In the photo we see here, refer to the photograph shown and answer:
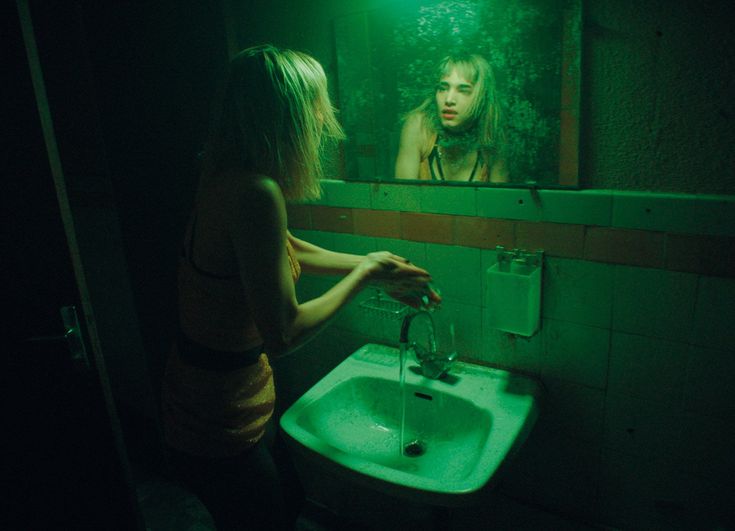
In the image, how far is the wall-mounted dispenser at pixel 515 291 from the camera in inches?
52.9

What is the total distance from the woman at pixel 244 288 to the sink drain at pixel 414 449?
1.31 feet

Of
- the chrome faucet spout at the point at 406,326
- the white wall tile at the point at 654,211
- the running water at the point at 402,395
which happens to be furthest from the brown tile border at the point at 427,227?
the white wall tile at the point at 654,211

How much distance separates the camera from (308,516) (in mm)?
2078

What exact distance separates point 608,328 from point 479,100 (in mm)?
664

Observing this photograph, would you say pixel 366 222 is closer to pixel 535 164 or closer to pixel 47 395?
pixel 535 164

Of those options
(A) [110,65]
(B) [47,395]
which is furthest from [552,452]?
(A) [110,65]

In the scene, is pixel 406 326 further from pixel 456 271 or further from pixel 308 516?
pixel 308 516

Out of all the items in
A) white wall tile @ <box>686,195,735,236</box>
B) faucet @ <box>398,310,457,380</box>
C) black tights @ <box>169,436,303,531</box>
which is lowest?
black tights @ <box>169,436,303,531</box>

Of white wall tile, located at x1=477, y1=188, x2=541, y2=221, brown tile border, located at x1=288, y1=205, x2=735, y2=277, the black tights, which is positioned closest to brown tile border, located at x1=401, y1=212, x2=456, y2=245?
brown tile border, located at x1=288, y1=205, x2=735, y2=277

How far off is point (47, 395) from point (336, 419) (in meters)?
0.75

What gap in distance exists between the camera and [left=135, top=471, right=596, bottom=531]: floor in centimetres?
160

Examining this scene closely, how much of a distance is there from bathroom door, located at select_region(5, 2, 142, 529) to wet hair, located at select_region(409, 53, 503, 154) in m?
0.96

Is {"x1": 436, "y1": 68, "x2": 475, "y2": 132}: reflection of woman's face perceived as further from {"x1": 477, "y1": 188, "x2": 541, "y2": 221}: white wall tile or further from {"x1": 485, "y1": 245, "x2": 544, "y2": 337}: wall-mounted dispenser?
{"x1": 485, "y1": 245, "x2": 544, "y2": 337}: wall-mounted dispenser

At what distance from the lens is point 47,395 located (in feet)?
4.11
